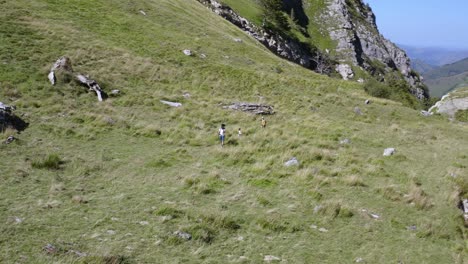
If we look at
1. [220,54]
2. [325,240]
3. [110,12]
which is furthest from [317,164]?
[110,12]

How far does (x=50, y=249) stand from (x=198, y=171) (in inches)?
332

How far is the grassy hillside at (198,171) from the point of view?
1088cm

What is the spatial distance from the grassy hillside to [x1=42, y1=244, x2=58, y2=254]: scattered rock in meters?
0.13

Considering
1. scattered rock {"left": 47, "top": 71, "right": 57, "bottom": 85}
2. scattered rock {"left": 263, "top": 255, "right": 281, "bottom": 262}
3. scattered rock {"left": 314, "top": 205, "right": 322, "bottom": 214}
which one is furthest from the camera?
scattered rock {"left": 47, "top": 71, "right": 57, "bottom": 85}

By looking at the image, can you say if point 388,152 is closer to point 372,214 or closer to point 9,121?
point 372,214

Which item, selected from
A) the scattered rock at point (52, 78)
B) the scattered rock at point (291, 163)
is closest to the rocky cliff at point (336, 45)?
the scattered rock at point (52, 78)

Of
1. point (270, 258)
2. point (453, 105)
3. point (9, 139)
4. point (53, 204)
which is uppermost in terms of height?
point (453, 105)

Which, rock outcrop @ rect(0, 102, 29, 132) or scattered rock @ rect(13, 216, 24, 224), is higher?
scattered rock @ rect(13, 216, 24, 224)

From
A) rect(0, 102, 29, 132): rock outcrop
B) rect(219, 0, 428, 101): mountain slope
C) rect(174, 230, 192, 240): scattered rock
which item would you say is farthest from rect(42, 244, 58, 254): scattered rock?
rect(219, 0, 428, 101): mountain slope

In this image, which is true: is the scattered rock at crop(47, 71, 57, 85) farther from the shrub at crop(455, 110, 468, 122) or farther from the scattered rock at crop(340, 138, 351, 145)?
the shrub at crop(455, 110, 468, 122)

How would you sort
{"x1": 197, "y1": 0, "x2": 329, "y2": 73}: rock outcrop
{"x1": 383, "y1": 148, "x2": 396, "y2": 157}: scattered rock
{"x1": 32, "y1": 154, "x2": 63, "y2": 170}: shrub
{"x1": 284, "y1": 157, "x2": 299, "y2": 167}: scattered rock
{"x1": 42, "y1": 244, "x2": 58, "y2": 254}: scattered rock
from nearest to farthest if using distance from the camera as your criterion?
{"x1": 42, "y1": 244, "x2": 58, "y2": 254}: scattered rock, {"x1": 32, "y1": 154, "x2": 63, "y2": 170}: shrub, {"x1": 284, "y1": 157, "x2": 299, "y2": 167}: scattered rock, {"x1": 383, "y1": 148, "x2": 396, "y2": 157}: scattered rock, {"x1": 197, "y1": 0, "x2": 329, "y2": 73}: rock outcrop

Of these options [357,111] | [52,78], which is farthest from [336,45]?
[52,78]

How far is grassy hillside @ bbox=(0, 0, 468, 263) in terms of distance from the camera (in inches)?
428

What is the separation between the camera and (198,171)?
17031 mm
